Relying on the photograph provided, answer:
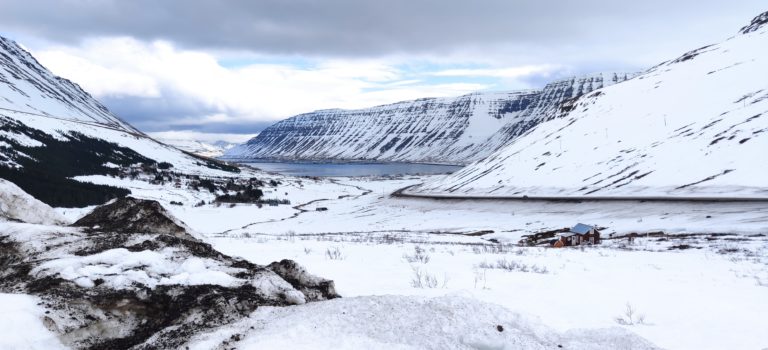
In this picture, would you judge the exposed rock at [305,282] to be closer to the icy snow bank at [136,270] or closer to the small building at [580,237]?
the icy snow bank at [136,270]

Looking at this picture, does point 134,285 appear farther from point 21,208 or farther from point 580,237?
point 580,237

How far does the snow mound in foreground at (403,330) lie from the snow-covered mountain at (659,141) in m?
37.0

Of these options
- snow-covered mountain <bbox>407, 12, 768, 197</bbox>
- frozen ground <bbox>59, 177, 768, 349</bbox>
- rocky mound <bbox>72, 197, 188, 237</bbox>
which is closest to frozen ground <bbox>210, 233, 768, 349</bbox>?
frozen ground <bbox>59, 177, 768, 349</bbox>

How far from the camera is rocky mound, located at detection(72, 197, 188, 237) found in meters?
8.99

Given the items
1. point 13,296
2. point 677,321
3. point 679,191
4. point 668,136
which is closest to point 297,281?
point 13,296

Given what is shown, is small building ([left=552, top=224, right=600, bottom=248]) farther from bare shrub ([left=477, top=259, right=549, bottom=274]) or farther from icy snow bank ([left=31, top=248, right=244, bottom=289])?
icy snow bank ([left=31, top=248, right=244, bottom=289])

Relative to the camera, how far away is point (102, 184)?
365ft

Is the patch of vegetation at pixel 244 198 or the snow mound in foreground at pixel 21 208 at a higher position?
the snow mound in foreground at pixel 21 208

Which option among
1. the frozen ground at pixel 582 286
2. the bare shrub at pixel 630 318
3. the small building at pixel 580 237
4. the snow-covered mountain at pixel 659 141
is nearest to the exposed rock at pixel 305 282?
the frozen ground at pixel 582 286

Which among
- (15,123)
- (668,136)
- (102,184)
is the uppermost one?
(15,123)

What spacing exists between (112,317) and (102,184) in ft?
402

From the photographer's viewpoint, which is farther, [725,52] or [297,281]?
[725,52]

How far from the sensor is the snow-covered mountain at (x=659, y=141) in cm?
4272

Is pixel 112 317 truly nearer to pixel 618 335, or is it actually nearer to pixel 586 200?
pixel 618 335
